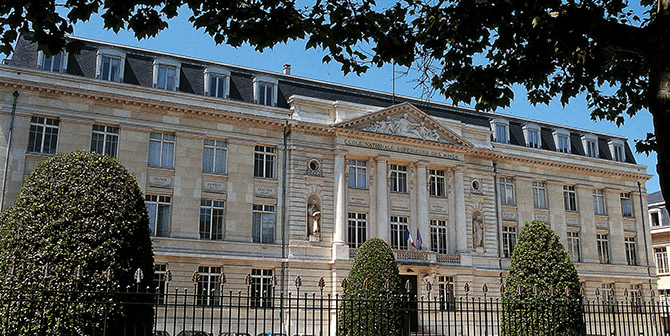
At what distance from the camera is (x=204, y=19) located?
9109 mm

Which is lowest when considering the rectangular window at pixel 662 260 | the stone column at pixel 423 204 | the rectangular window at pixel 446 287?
the rectangular window at pixel 446 287

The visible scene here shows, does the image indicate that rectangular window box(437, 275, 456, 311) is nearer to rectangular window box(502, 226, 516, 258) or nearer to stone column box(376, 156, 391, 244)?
stone column box(376, 156, 391, 244)

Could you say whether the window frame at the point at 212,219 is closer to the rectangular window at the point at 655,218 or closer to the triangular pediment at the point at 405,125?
the triangular pediment at the point at 405,125

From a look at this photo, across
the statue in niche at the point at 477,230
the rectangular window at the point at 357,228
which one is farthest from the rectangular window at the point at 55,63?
the statue in niche at the point at 477,230

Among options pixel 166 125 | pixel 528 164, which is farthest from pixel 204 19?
pixel 528 164

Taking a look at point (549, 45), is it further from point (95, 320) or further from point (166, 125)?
point (166, 125)

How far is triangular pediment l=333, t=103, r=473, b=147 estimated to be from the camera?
3481 centimetres

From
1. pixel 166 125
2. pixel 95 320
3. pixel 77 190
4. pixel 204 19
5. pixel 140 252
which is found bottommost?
pixel 95 320

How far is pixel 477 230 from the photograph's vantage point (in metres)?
38.0

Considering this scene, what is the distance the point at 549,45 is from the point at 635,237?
128 feet

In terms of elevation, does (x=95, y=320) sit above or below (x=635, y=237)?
below

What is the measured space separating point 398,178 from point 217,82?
11375mm

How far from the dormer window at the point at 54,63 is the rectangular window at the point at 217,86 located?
6.98m

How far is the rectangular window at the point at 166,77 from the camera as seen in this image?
31531 mm
